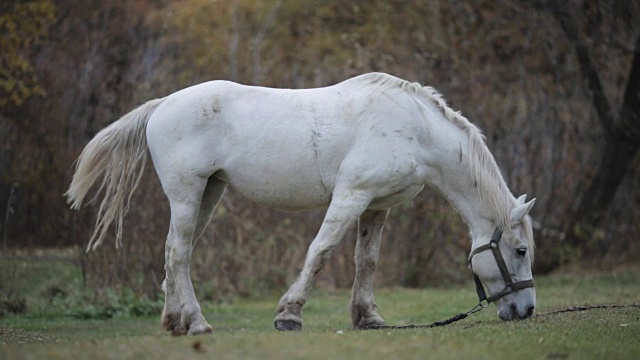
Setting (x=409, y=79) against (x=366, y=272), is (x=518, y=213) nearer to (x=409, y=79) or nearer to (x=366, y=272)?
(x=366, y=272)

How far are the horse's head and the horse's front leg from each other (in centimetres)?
111

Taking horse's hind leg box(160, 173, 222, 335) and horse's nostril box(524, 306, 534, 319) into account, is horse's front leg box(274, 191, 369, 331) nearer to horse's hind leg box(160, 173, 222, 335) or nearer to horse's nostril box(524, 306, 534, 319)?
horse's hind leg box(160, 173, 222, 335)

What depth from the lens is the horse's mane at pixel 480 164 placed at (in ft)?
23.2

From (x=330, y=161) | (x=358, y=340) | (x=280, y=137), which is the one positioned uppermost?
(x=280, y=137)

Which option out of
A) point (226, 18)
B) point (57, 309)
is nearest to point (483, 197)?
point (57, 309)

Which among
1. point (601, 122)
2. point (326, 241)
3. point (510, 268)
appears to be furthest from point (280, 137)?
point (601, 122)

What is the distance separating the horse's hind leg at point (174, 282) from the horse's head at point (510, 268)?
2215mm

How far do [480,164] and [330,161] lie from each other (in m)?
1.18

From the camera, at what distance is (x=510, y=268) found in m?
7.10

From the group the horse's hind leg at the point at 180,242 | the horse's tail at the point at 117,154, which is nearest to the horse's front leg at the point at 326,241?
the horse's hind leg at the point at 180,242

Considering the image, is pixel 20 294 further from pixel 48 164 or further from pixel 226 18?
pixel 226 18

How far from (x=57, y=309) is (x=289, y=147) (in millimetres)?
4778

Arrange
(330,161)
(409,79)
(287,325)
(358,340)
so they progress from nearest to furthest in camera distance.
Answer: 1. (358,340)
2. (287,325)
3. (330,161)
4. (409,79)

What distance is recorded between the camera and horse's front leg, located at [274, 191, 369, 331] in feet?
22.0
